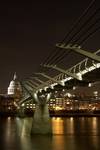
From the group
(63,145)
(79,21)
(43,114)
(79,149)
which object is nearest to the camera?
(79,21)

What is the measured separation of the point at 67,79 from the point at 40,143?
9431 mm

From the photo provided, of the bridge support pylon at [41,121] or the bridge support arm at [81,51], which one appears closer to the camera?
the bridge support arm at [81,51]

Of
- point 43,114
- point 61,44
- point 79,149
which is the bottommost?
point 79,149

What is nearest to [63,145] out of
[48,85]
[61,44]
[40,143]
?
[40,143]

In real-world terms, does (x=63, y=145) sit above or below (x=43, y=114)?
below

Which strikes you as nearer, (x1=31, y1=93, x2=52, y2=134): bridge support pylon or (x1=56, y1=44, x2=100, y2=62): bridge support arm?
(x1=56, y1=44, x2=100, y2=62): bridge support arm

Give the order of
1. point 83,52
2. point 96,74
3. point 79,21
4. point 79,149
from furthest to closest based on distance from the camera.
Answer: point 79,149, point 96,74, point 83,52, point 79,21

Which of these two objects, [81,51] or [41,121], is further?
[41,121]

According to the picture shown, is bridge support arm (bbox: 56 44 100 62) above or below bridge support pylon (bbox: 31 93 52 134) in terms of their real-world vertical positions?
above

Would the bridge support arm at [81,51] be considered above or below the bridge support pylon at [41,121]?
above

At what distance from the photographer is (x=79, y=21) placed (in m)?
24.9

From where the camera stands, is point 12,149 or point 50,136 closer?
point 12,149

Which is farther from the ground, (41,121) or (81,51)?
(81,51)

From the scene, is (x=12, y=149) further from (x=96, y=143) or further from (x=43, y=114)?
(x=43, y=114)
